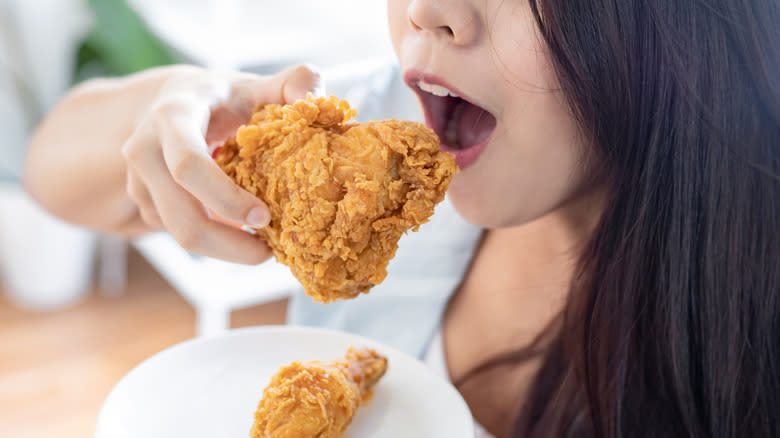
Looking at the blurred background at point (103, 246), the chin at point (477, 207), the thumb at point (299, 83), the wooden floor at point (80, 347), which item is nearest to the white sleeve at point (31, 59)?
the blurred background at point (103, 246)

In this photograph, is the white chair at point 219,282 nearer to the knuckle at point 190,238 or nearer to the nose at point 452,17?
the knuckle at point 190,238

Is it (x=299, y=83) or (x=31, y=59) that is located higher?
(x=299, y=83)

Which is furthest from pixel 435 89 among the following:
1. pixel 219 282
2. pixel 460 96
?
pixel 219 282

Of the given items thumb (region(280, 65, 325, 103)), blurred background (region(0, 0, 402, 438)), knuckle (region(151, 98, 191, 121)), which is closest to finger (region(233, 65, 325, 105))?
thumb (region(280, 65, 325, 103))

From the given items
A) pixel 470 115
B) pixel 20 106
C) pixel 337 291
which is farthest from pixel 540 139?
pixel 20 106

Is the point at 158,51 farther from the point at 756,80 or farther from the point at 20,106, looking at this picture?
the point at 756,80

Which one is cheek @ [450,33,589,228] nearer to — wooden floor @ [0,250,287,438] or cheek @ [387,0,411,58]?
cheek @ [387,0,411,58]

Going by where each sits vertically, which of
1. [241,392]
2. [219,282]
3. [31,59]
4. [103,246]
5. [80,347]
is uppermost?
[241,392]

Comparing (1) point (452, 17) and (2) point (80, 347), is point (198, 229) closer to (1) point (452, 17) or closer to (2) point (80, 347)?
(1) point (452, 17)
